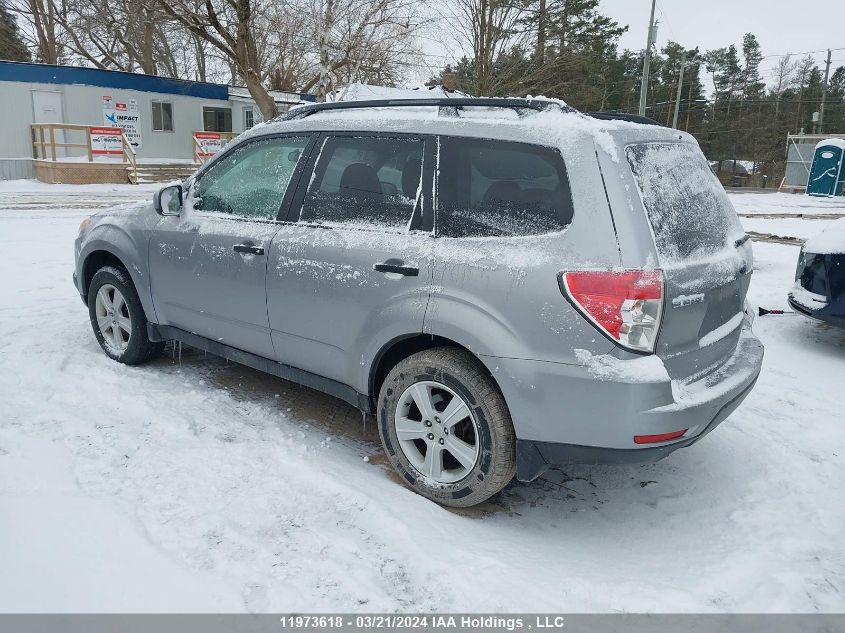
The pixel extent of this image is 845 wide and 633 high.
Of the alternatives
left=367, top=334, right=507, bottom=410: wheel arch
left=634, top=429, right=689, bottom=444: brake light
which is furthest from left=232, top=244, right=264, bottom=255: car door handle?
left=634, top=429, right=689, bottom=444: brake light

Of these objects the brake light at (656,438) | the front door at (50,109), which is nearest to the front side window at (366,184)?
the brake light at (656,438)

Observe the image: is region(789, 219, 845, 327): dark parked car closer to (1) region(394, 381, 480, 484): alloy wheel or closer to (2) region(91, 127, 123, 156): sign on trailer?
(1) region(394, 381, 480, 484): alloy wheel

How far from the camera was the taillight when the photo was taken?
254cm

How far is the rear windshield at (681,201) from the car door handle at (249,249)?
206 cm

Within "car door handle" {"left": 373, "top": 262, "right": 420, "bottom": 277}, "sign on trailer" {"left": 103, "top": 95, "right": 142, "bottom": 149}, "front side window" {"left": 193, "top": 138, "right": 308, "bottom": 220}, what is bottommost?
"car door handle" {"left": 373, "top": 262, "right": 420, "bottom": 277}

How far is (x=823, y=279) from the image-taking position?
5555mm

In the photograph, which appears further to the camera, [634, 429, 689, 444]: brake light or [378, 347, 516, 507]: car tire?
[378, 347, 516, 507]: car tire

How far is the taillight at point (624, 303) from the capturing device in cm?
254

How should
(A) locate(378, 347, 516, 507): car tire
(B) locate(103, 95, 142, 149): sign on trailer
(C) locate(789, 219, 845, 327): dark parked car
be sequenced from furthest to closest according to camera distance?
(B) locate(103, 95, 142, 149): sign on trailer, (C) locate(789, 219, 845, 327): dark parked car, (A) locate(378, 347, 516, 507): car tire

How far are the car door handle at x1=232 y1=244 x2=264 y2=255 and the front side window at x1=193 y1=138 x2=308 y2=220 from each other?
195 mm

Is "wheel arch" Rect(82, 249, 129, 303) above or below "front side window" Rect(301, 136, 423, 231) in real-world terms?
below

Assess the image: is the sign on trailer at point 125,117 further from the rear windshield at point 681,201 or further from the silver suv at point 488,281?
the rear windshield at point 681,201

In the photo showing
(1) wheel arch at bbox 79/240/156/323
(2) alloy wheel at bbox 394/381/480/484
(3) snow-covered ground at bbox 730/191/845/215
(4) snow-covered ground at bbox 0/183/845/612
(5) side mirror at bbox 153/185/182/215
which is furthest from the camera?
(3) snow-covered ground at bbox 730/191/845/215

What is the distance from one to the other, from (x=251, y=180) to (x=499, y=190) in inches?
70.2
